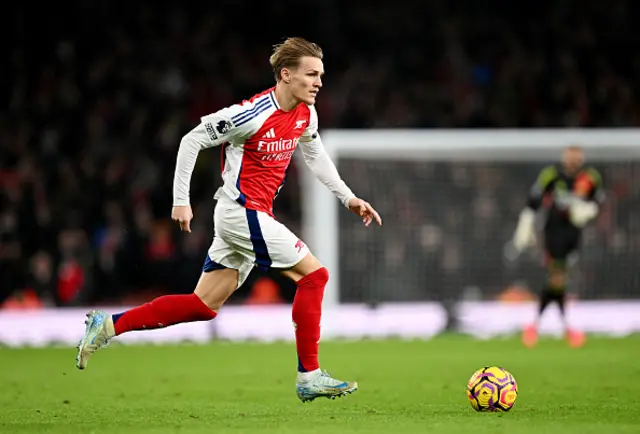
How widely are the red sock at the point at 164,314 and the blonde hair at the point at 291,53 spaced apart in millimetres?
1452

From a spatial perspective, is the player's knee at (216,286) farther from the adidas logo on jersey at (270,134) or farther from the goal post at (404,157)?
the goal post at (404,157)

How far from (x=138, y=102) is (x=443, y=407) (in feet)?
40.9

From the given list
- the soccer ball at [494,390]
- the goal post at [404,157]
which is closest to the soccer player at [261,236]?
the soccer ball at [494,390]

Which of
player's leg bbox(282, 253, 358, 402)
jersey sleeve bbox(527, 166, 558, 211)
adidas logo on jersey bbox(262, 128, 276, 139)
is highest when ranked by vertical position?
adidas logo on jersey bbox(262, 128, 276, 139)

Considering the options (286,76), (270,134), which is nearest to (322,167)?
(270,134)

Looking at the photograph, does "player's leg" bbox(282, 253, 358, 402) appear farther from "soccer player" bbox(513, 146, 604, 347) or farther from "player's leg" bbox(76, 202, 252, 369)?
"soccer player" bbox(513, 146, 604, 347)

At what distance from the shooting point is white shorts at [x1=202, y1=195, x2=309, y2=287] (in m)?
7.04

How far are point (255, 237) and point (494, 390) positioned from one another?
1658mm

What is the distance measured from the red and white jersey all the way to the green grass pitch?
133 centimetres

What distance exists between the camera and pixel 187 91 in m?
19.4

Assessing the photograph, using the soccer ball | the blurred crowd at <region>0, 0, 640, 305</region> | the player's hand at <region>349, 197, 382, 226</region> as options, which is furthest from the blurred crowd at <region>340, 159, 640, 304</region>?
the soccer ball

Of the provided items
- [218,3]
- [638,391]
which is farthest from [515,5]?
[638,391]

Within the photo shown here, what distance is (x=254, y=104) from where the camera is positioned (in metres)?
7.04

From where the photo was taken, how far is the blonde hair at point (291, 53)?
282 inches
